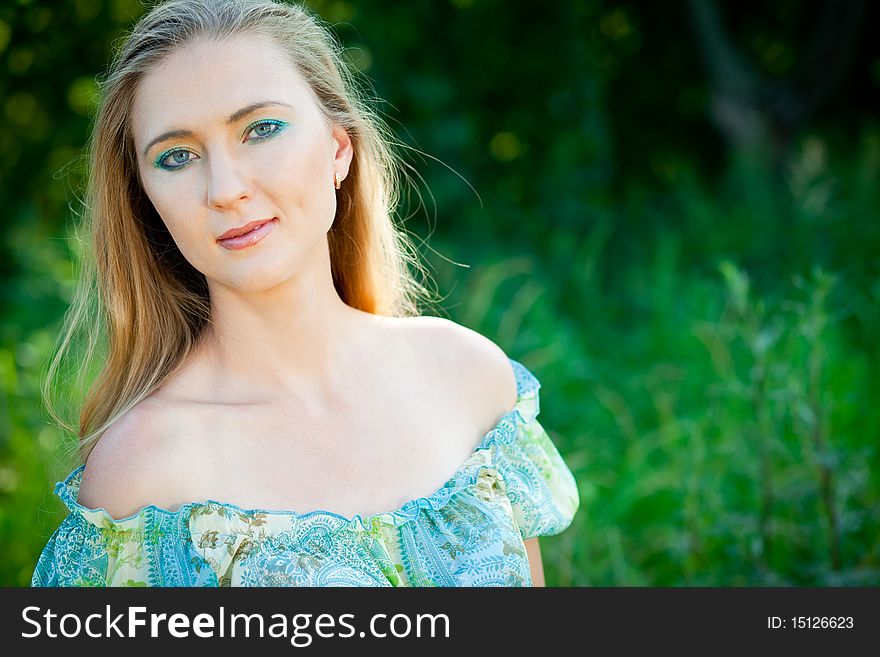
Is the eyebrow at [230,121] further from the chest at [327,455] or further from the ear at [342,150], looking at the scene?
the chest at [327,455]

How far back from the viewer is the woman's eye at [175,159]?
1.55m

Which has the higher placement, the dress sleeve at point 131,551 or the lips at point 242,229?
the lips at point 242,229

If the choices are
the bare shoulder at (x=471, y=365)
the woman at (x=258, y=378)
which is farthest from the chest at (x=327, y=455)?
the bare shoulder at (x=471, y=365)

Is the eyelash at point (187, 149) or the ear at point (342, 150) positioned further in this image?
the ear at point (342, 150)

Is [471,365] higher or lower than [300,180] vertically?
lower

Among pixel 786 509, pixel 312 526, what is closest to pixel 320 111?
pixel 312 526

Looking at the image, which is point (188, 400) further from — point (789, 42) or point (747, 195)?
point (789, 42)

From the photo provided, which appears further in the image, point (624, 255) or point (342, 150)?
point (624, 255)

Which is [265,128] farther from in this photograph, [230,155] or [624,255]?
[624,255]

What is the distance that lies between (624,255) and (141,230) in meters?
3.16

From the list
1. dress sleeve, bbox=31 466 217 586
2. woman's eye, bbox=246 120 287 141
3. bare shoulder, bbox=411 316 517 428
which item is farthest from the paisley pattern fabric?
woman's eye, bbox=246 120 287 141

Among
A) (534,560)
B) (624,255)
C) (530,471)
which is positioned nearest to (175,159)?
(530,471)

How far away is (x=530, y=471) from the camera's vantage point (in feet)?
6.09

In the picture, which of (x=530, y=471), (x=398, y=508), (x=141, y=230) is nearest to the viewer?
(x=398, y=508)
